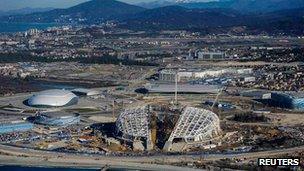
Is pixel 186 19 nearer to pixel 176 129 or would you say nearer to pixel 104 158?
pixel 176 129

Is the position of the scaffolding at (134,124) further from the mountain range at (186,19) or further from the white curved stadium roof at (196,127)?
the mountain range at (186,19)

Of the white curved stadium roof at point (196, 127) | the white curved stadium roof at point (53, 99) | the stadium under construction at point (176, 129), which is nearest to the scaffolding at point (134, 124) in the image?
the stadium under construction at point (176, 129)

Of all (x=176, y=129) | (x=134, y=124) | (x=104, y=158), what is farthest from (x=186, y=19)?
(x=104, y=158)

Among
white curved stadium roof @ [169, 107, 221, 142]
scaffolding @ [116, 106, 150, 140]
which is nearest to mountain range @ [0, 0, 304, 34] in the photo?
scaffolding @ [116, 106, 150, 140]

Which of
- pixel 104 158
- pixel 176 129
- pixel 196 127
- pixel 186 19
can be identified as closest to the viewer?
pixel 104 158

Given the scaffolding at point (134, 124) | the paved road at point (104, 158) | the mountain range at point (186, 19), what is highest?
the scaffolding at point (134, 124)

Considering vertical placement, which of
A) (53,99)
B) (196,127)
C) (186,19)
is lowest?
(186,19)

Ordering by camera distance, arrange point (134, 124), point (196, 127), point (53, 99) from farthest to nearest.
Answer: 1. point (53, 99)
2. point (134, 124)
3. point (196, 127)

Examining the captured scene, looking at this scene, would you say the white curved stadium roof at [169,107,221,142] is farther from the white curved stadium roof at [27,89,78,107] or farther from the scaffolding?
the white curved stadium roof at [27,89,78,107]

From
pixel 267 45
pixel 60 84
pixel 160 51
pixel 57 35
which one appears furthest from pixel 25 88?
pixel 57 35

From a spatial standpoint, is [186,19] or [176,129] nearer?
[176,129]
